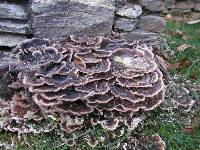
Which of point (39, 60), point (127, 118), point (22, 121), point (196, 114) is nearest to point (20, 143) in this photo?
point (22, 121)

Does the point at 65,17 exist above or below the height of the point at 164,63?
above

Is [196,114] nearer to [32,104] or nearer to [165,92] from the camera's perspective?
[165,92]

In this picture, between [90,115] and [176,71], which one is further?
[176,71]

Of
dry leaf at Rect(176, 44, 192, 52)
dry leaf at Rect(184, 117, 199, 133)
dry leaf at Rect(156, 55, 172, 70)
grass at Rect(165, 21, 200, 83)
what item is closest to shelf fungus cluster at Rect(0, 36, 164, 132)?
dry leaf at Rect(184, 117, 199, 133)

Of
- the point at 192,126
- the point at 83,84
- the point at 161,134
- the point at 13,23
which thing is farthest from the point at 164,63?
the point at 13,23

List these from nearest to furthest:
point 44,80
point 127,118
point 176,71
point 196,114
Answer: point 44,80
point 127,118
point 196,114
point 176,71

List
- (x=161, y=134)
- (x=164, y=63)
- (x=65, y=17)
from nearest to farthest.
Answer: (x=161, y=134) < (x=65, y=17) < (x=164, y=63)

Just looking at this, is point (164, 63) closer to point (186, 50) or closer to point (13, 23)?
point (186, 50)
